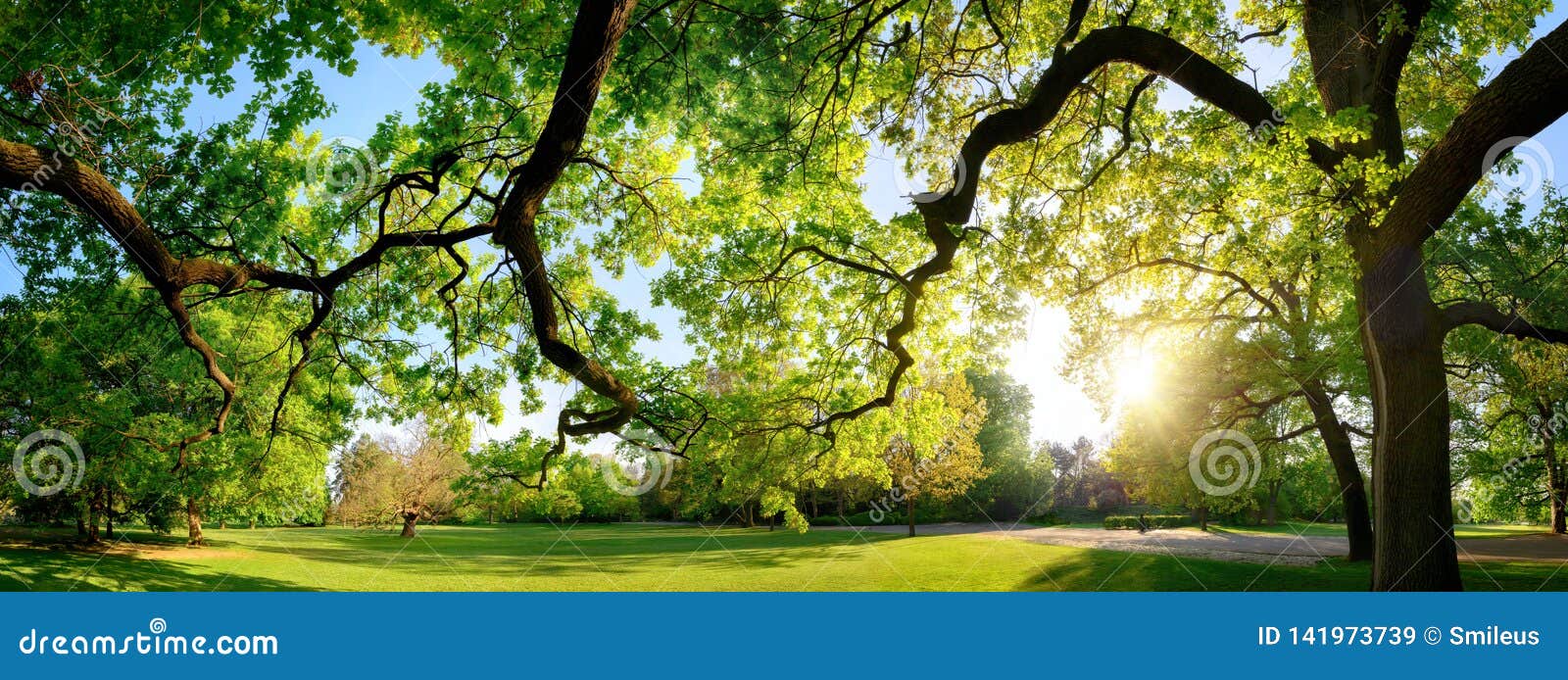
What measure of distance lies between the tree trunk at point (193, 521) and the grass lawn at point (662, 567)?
56 centimetres

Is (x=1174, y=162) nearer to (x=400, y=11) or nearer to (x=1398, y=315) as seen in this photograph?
(x=1398, y=315)

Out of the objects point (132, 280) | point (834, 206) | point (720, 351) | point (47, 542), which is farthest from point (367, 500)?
point (834, 206)

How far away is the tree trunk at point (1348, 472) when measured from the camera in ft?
51.2


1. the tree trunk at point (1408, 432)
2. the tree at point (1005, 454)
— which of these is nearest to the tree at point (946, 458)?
the tree at point (1005, 454)

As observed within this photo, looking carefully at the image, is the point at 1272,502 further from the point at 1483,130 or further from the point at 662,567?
the point at 1483,130

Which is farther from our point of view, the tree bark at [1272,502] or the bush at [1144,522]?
the tree bark at [1272,502]

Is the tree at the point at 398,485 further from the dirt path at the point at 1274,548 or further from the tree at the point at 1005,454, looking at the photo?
the tree at the point at 1005,454

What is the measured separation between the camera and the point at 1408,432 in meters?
7.59

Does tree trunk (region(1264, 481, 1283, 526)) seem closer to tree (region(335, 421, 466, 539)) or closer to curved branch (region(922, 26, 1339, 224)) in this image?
curved branch (region(922, 26, 1339, 224))

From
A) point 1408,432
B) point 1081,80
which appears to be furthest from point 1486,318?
point 1081,80

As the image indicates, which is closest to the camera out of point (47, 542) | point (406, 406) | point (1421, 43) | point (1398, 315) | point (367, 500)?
point (1398, 315)

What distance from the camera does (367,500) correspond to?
103ft

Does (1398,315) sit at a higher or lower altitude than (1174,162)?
lower

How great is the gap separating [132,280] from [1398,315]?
715 inches
